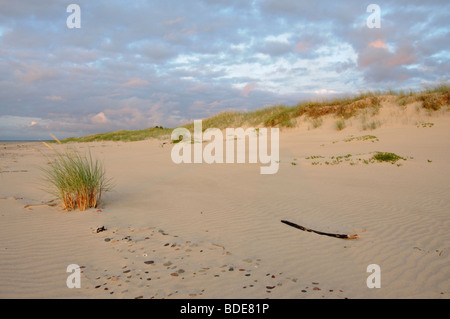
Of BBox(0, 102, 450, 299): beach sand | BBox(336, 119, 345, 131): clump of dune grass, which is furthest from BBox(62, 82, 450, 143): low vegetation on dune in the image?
BBox(0, 102, 450, 299): beach sand

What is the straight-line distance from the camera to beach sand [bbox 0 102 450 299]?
2.93 metres

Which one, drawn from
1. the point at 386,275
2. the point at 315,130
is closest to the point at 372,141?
the point at 315,130

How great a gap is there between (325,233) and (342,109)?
1830cm

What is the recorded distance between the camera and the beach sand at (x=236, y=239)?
9.62 ft

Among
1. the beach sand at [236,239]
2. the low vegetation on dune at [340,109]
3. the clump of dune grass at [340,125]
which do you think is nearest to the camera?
the beach sand at [236,239]

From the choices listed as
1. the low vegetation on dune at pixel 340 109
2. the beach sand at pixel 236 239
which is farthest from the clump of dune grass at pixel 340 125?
the beach sand at pixel 236 239

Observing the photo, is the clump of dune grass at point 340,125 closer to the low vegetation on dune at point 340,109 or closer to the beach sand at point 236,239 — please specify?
the low vegetation on dune at point 340,109

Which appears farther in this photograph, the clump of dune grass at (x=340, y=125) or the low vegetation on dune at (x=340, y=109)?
the clump of dune grass at (x=340, y=125)

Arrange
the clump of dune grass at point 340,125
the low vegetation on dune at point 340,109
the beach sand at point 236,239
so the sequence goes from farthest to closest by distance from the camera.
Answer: the clump of dune grass at point 340,125
the low vegetation on dune at point 340,109
the beach sand at point 236,239

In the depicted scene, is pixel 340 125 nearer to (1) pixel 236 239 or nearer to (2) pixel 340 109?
(2) pixel 340 109

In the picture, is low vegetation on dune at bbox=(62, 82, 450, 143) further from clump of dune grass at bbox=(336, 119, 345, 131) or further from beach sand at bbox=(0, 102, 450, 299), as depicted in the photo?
beach sand at bbox=(0, 102, 450, 299)

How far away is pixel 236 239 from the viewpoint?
4.25m

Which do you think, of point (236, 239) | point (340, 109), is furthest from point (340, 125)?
point (236, 239)
